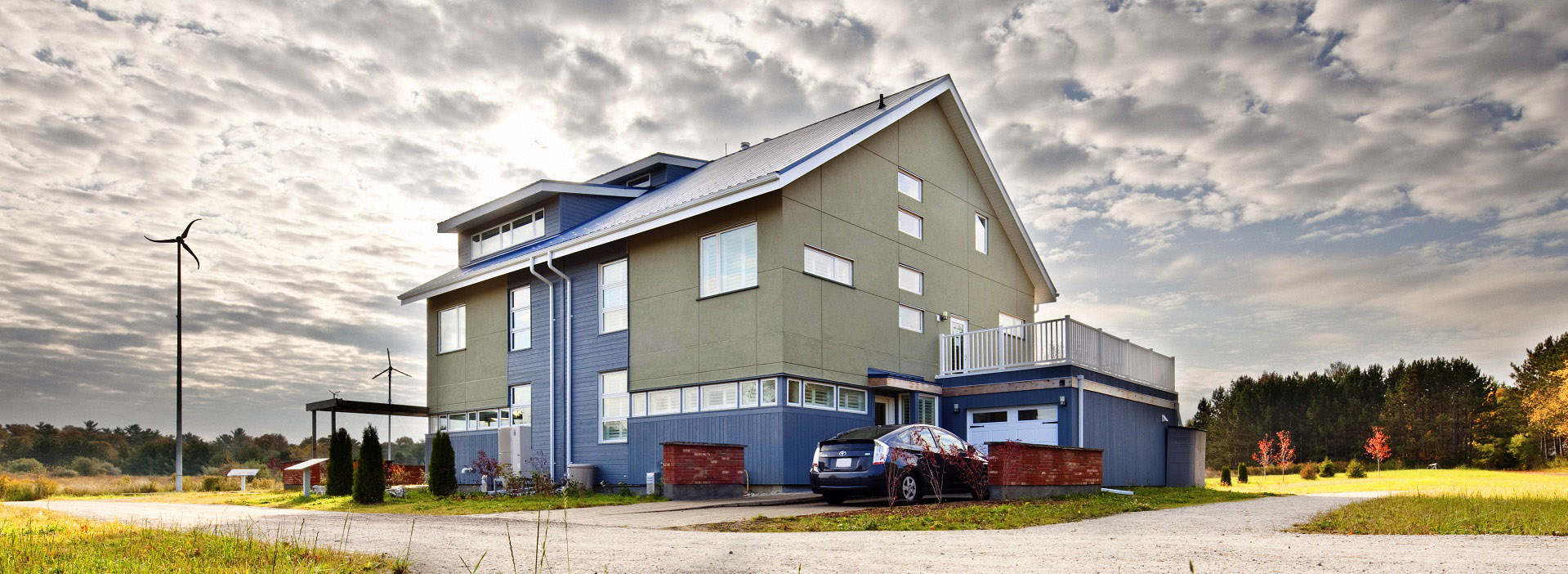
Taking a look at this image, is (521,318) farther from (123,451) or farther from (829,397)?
(123,451)

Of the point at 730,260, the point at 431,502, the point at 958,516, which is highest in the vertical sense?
the point at 730,260

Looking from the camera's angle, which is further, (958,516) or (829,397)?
(829,397)

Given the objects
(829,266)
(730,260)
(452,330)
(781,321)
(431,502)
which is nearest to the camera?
(781,321)

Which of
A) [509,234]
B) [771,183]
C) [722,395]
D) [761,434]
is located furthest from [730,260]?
[509,234]

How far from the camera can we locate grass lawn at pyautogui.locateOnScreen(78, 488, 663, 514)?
16812 mm

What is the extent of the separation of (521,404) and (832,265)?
28.6 feet

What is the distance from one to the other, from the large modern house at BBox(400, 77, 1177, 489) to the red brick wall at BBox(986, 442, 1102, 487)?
2.37 metres

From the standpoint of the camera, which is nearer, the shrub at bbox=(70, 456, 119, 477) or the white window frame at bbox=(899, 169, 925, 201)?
the white window frame at bbox=(899, 169, 925, 201)

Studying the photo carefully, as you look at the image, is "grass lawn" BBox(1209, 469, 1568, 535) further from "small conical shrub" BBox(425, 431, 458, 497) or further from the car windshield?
"small conical shrub" BBox(425, 431, 458, 497)

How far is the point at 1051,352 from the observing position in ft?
67.7

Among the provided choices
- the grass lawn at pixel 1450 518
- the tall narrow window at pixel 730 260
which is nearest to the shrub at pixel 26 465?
the tall narrow window at pixel 730 260

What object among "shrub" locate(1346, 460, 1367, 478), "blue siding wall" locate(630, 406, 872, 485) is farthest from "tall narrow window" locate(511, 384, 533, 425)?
"shrub" locate(1346, 460, 1367, 478)

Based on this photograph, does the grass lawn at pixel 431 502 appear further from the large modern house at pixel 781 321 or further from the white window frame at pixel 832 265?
the white window frame at pixel 832 265

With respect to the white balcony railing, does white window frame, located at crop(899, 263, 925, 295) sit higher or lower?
higher
